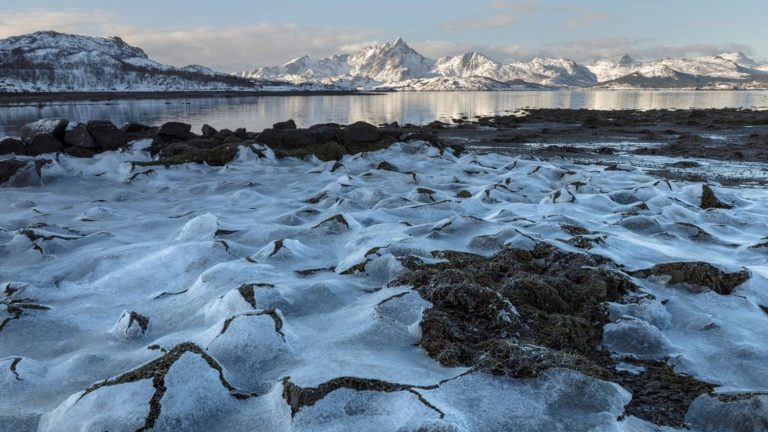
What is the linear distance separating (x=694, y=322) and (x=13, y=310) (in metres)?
6.01

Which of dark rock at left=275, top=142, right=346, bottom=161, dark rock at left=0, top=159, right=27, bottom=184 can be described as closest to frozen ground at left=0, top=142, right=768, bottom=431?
dark rock at left=0, top=159, right=27, bottom=184

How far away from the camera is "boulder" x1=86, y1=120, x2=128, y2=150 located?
575 inches

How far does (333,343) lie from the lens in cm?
345

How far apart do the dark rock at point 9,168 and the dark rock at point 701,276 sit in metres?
13.0

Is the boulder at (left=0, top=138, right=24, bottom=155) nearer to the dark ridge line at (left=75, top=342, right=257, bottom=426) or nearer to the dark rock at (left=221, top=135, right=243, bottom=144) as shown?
the dark rock at (left=221, top=135, right=243, bottom=144)

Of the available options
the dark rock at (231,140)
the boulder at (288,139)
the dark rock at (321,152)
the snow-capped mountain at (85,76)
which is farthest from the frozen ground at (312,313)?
the snow-capped mountain at (85,76)

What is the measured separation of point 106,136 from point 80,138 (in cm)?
70

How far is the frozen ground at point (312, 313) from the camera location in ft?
8.80

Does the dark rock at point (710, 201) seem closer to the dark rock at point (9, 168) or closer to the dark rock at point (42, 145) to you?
the dark rock at point (9, 168)

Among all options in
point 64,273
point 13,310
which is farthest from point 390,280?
point 64,273

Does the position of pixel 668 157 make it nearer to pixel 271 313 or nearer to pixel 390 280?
pixel 390 280

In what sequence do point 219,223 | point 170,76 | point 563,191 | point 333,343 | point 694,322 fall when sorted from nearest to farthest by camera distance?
point 333,343 < point 694,322 < point 219,223 < point 563,191 < point 170,76

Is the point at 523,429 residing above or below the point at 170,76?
below

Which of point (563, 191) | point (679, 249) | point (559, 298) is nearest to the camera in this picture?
point (559, 298)
